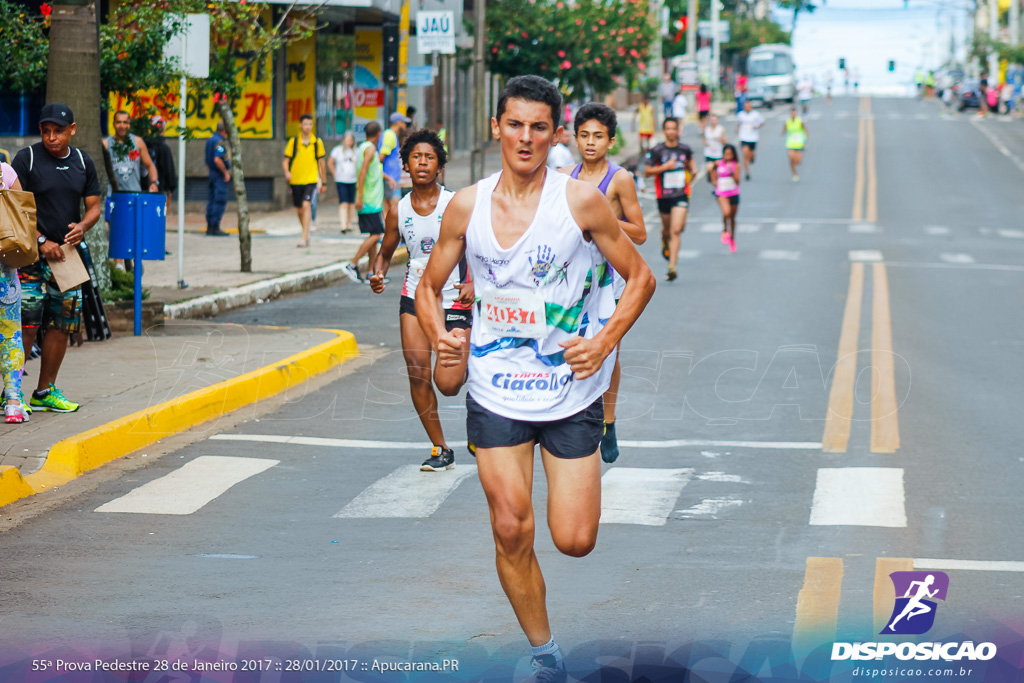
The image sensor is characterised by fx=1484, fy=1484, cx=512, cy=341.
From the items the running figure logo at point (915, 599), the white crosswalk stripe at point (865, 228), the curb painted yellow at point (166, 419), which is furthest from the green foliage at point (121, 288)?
the white crosswalk stripe at point (865, 228)

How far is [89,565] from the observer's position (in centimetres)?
625

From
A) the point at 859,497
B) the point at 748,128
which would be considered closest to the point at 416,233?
the point at 859,497

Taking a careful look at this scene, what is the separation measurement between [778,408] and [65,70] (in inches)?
255

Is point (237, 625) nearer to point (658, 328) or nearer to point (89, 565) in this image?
point (89, 565)

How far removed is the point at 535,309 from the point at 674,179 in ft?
45.4

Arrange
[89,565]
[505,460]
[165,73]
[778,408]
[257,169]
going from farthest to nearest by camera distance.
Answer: [257,169], [165,73], [778,408], [89,565], [505,460]

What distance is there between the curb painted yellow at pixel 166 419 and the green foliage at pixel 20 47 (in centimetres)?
384

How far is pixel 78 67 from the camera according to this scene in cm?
1236

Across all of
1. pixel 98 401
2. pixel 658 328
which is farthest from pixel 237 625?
pixel 658 328

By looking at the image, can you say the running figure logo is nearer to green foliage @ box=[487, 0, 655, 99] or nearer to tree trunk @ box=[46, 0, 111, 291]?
tree trunk @ box=[46, 0, 111, 291]

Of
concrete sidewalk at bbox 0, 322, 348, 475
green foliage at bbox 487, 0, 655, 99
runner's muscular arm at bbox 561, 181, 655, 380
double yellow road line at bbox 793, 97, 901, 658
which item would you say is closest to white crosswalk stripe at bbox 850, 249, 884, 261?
double yellow road line at bbox 793, 97, 901, 658

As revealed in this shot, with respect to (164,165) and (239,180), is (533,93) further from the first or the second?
(164,165)

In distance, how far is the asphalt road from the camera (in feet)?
17.4

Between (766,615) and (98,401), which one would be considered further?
(98,401)
